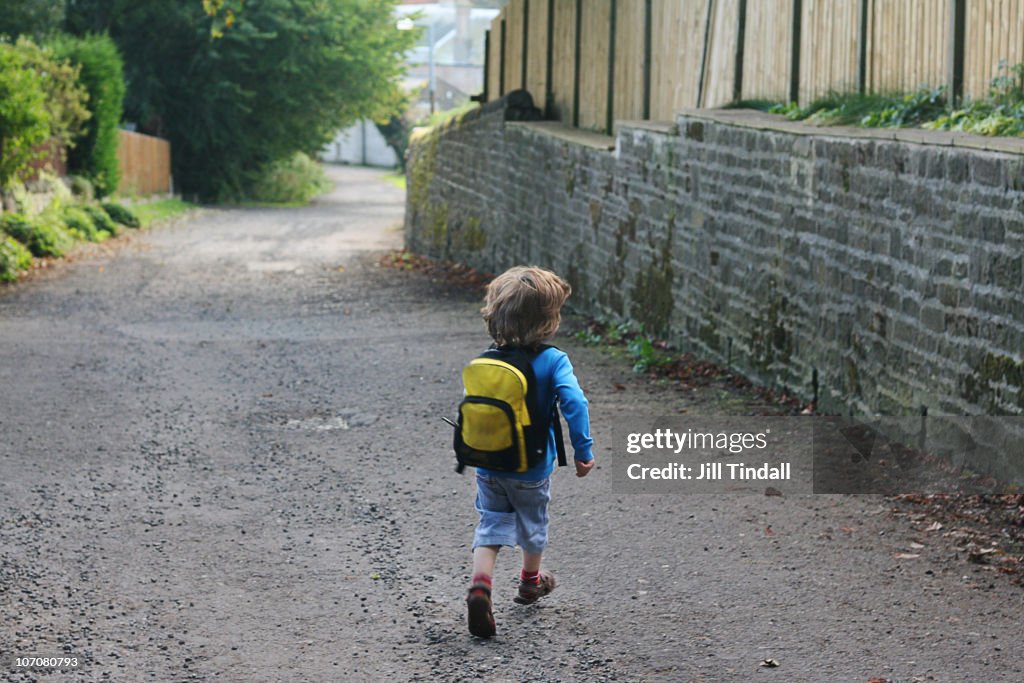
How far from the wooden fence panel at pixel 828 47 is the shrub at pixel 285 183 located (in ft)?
105

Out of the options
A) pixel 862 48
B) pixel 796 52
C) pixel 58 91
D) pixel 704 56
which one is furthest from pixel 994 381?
pixel 58 91

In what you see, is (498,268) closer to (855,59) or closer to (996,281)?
(855,59)

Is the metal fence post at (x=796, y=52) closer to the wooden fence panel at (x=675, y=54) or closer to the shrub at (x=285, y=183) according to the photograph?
the wooden fence panel at (x=675, y=54)

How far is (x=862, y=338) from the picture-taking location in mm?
7375

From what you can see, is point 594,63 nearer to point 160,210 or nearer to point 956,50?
point 956,50

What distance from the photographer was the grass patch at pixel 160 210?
91.4 ft

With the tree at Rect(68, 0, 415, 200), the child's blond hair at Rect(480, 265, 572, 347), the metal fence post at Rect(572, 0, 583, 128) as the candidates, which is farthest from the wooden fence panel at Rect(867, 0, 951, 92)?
the tree at Rect(68, 0, 415, 200)

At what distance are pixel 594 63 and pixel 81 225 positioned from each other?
10792 millimetres

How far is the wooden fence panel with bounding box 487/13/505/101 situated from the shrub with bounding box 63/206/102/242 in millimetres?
6899

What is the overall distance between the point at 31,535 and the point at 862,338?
4215 millimetres

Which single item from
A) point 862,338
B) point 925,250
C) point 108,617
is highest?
point 925,250

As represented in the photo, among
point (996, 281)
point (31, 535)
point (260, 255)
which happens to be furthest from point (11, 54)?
point (996, 281)

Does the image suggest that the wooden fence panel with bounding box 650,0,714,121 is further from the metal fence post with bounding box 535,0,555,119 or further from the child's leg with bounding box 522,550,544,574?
the child's leg with bounding box 522,550,544,574

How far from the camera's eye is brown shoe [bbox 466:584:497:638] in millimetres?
4594
